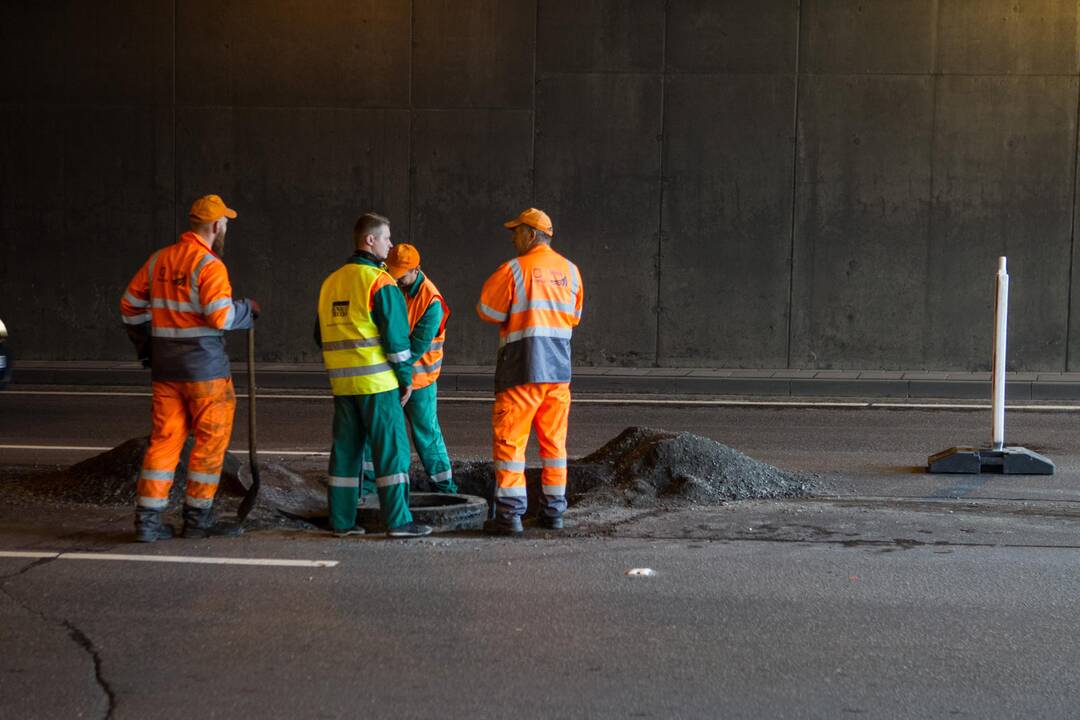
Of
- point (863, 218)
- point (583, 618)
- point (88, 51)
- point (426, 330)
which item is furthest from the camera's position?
point (88, 51)

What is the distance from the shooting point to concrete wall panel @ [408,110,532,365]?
17.5 m

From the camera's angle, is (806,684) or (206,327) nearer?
(806,684)

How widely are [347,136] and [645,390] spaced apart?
518 cm

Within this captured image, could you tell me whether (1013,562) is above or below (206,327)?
below

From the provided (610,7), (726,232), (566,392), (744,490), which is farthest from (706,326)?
(566,392)

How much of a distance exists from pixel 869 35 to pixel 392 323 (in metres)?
11.6

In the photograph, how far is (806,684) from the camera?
493 cm

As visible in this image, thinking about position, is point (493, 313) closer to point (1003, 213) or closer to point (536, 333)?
point (536, 333)

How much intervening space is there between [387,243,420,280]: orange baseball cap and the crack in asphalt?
9.18 ft

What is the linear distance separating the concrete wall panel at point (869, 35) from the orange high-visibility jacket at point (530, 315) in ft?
Result: 34.8

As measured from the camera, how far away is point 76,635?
5.53 metres

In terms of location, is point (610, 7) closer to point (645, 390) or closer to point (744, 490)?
point (645, 390)

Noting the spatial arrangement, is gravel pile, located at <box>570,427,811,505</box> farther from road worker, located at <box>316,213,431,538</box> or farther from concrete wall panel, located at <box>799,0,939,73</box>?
concrete wall panel, located at <box>799,0,939,73</box>

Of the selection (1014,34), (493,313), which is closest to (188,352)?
(493,313)
